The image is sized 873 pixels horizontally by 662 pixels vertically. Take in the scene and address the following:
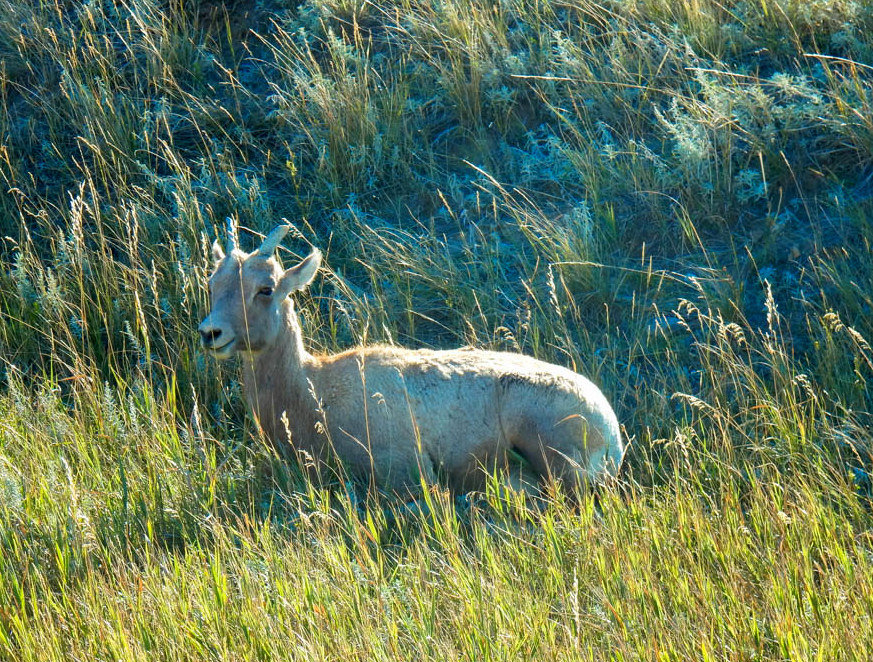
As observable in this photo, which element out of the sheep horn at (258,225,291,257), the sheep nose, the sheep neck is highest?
the sheep horn at (258,225,291,257)

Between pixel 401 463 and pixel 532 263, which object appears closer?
pixel 401 463

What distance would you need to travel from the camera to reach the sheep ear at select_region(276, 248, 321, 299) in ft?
18.5

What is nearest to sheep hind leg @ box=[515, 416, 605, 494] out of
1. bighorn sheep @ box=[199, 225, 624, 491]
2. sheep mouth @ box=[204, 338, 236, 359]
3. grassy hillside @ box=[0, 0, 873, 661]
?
bighorn sheep @ box=[199, 225, 624, 491]

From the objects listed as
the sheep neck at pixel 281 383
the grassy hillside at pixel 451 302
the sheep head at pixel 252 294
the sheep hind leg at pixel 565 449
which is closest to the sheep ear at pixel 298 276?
the sheep head at pixel 252 294

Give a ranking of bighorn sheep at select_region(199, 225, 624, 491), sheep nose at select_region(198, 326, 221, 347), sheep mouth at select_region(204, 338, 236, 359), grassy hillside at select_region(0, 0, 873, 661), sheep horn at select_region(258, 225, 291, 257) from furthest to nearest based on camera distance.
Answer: sheep horn at select_region(258, 225, 291, 257), bighorn sheep at select_region(199, 225, 624, 491), sheep mouth at select_region(204, 338, 236, 359), sheep nose at select_region(198, 326, 221, 347), grassy hillside at select_region(0, 0, 873, 661)

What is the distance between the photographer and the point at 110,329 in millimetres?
6664

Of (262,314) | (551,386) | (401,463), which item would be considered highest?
(262,314)

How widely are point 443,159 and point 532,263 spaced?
1537 millimetres

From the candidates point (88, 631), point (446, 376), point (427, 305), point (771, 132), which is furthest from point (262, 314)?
point (771, 132)

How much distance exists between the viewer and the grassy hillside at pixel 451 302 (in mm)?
3693

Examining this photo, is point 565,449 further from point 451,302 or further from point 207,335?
point 207,335

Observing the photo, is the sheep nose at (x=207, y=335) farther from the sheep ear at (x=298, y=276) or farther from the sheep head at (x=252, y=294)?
the sheep ear at (x=298, y=276)

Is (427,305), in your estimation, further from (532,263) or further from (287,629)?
(287,629)

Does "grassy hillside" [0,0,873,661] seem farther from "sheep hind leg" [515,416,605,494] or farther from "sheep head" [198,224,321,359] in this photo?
"sheep head" [198,224,321,359]
